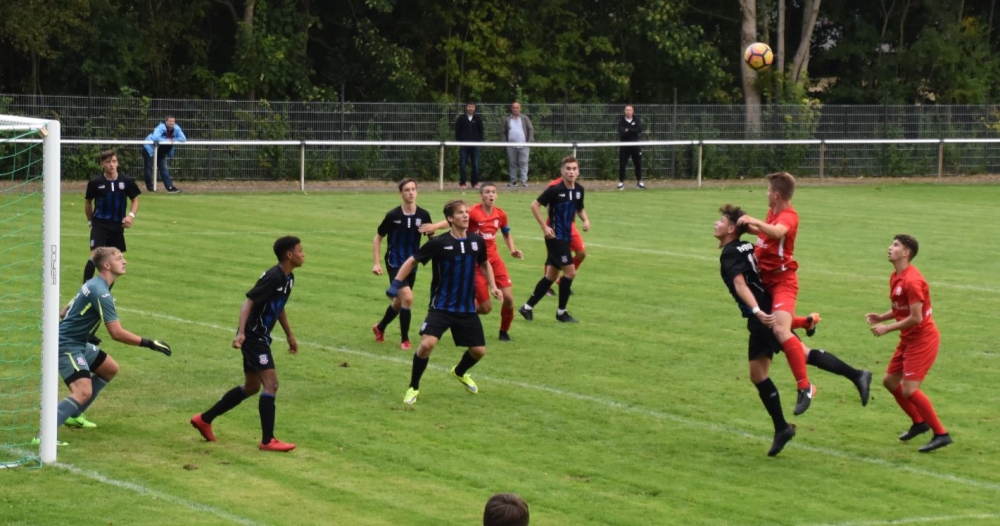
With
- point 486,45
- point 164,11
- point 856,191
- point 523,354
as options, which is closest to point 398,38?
point 486,45

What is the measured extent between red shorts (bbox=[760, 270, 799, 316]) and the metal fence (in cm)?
2415

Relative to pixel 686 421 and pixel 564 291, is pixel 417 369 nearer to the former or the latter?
pixel 686 421

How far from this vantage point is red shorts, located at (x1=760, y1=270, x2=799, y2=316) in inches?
419

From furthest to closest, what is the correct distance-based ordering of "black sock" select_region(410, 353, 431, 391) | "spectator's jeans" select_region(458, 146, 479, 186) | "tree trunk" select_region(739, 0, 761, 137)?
"tree trunk" select_region(739, 0, 761, 137) < "spectator's jeans" select_region(458, 146, 479, 186) < "black sock" select_region(410, 353, 431, 391)

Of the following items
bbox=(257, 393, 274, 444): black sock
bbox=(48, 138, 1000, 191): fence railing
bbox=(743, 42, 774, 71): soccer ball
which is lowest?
bbox=(257, 393, 274, 444): black sock

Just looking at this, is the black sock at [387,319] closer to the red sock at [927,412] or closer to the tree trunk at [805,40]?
the red sock at [927,412]

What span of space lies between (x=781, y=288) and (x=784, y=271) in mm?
139

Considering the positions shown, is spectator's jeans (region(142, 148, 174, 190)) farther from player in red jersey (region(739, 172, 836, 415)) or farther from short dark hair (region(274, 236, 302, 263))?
player in red jersey (region(739, 172, 836, 415))

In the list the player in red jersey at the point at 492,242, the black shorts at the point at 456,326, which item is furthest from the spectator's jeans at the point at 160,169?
the black shorts at the point at 456,326

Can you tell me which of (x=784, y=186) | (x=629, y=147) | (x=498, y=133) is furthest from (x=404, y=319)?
(x=498, y=133)

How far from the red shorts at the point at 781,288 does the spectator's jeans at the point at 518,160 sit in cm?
2313

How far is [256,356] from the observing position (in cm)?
1036

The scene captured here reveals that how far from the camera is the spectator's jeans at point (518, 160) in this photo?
3383cm

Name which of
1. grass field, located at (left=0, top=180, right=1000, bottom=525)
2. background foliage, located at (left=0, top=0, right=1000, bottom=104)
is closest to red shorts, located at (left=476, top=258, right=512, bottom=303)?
grass field, located at (left=0, top=180, right=1000, bottom=525)
